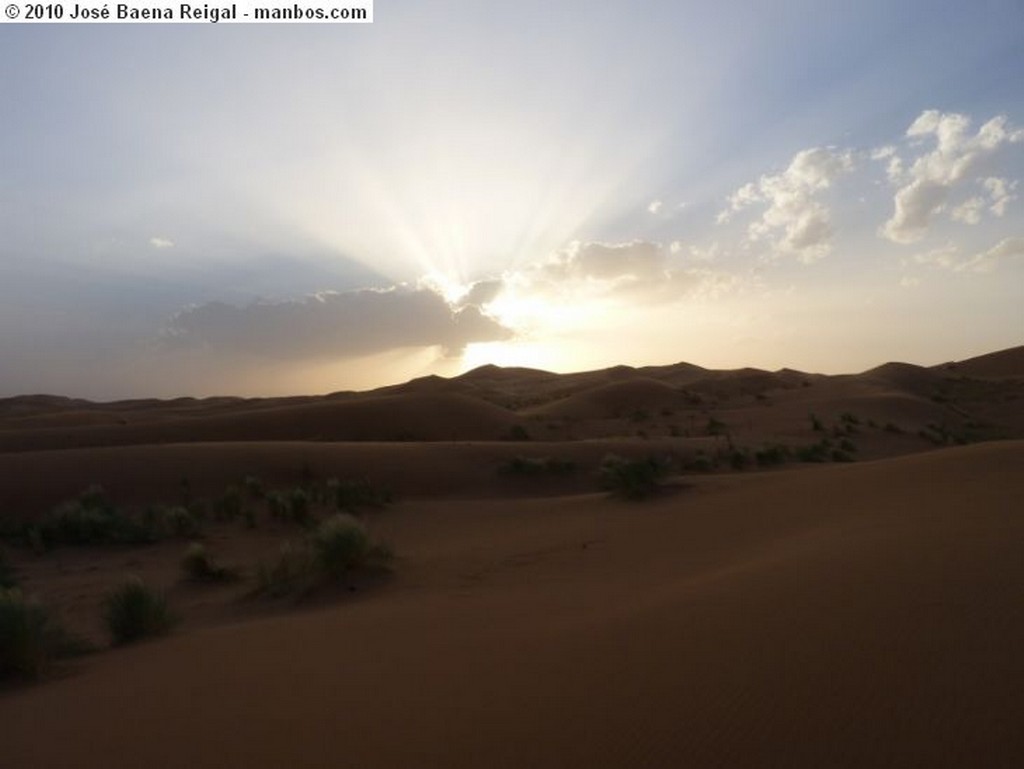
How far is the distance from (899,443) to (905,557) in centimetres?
3023

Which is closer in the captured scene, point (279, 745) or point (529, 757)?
point (529, 757)

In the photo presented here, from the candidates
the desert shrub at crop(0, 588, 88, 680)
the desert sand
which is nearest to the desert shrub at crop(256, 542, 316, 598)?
the desert sand

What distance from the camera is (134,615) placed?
8.89 m

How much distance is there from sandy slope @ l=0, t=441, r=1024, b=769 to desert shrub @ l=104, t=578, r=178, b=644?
0.45 metres

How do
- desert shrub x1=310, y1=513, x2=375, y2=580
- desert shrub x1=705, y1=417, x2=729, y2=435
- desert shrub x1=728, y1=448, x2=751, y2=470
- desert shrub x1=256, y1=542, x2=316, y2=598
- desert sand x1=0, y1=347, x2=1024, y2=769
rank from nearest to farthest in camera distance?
desert sand x1=0, y1=347, x2=1024, y2=769 → desert shrub x1=256, y1=542, x2=316, y2=598 → desert shrub x1=310, y1=513, x2=375, y2=580 → desert shrub x1=728, y1=448, x2=751, y2=470 → desert shrub x1=705, y1=417, x2=729, y2=435

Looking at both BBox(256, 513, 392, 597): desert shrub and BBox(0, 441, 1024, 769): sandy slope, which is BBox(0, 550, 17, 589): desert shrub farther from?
BBox(0, 441, 1024, 769): sandy slope

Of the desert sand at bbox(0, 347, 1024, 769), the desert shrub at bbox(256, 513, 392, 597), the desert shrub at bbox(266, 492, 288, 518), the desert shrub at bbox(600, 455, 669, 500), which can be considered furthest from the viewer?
the desert shrub at bbox(266, 492, 288, 518)

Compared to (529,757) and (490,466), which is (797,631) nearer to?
(529,757)

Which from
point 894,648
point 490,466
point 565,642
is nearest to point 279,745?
point 565,642

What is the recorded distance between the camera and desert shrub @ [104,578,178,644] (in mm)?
8867

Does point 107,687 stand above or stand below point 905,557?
below

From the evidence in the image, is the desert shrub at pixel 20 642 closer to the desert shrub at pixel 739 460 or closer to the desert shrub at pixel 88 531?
the desert shrub at pixel 88 531

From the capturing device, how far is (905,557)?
7.30m

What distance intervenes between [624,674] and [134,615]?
20.1 feet
